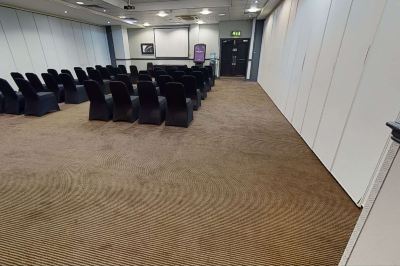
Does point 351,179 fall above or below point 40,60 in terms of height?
below

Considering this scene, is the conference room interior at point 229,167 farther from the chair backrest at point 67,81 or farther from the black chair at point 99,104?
the chair backrest at point 67,81

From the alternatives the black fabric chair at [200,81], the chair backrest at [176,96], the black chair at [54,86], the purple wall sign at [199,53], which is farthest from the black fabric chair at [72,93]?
the purple wall sign at [199,53]

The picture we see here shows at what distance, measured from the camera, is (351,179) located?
7.41ft

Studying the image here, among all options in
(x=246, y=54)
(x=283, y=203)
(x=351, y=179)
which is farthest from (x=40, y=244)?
(x=246, y=54)

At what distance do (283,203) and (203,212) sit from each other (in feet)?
2.95

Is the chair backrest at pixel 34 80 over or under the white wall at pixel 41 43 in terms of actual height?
under

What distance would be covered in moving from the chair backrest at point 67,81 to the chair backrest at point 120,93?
252cm

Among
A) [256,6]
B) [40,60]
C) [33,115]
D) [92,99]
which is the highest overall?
[256,6]

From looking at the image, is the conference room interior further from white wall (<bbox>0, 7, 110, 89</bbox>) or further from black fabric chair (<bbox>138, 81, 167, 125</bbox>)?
white wall (<bbox>0, 7, 110, 89</bbox>)

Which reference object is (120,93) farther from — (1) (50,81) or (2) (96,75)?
(2) (96,75)

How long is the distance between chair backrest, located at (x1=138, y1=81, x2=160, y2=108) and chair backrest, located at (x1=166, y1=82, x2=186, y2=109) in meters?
0.31

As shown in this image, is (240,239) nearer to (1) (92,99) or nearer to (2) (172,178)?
(2) (172,178)

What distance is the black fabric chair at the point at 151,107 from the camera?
414 centimetres

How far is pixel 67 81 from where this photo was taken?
19.4ft
